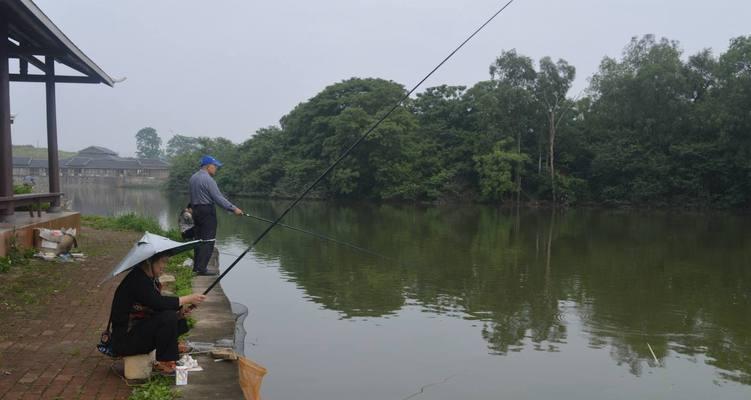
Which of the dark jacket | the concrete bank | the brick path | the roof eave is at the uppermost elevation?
the roof eave

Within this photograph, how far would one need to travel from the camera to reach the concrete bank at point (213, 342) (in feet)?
12.3

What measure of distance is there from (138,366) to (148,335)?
249 millimetres

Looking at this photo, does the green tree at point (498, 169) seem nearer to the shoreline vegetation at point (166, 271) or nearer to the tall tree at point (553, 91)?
the tall tree at point (553, 91)

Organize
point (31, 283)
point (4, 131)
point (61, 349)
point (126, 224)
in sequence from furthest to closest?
point (126, 224) → point (4, 131) → point (31, 283) → point (61, 349)

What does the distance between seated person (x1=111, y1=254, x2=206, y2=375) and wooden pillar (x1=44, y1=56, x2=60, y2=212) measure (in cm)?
823

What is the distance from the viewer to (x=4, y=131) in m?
8.31

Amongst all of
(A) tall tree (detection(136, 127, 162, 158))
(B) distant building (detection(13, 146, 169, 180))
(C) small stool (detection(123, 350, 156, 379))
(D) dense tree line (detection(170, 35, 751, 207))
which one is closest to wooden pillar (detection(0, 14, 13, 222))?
(C) small stool (detection(123, 350, 156, 379))

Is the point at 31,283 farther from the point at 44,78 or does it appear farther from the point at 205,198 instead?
the point at 44,78

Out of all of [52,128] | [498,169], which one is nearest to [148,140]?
[498,169]

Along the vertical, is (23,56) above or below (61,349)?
above

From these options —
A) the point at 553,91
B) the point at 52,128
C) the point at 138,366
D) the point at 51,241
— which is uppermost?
the point at 553,91

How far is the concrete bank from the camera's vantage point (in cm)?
374

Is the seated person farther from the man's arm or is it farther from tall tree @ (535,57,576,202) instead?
tall tree @ (535,57,576,202)

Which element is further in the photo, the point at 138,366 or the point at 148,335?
the point at 138,366
